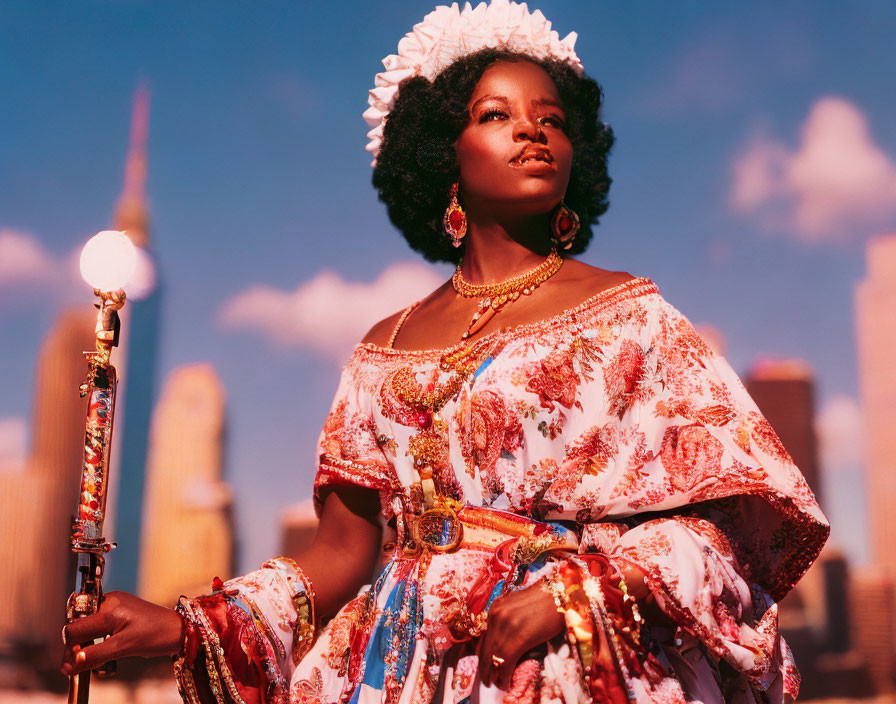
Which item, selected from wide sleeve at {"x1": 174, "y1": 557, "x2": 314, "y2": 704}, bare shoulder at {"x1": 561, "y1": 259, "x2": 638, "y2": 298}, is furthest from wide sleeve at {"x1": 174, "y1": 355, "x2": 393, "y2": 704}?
bare shoulder at {"x1": 561, "y1": 259, "x2": 638, "y2": 298}

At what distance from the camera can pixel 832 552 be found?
4.30m

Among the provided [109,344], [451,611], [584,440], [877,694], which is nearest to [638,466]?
[584,440]

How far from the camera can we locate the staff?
124cm

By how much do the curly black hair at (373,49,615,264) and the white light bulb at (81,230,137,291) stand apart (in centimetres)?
64

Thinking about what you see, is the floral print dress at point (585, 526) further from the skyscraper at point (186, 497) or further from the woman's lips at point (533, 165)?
the skyscraper at point (186, 497)

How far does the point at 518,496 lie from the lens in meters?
1.38

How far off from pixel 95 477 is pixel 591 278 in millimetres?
779

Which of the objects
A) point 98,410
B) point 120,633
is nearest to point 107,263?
point 98,410

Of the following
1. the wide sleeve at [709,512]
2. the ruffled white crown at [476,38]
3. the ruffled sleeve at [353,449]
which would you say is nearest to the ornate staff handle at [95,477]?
→ the ruffled sleeve at [353,449]

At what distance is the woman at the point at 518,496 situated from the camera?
1.25 meters

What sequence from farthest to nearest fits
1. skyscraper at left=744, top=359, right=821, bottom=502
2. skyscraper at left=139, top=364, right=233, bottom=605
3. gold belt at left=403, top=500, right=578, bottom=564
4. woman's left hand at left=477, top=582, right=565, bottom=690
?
1. skyscraper at left=139, top=364, right=233, bottom=605
2. skyscraper at left=744, top=359, right=821, bottom=502
3. gold belt at left=403, top=500, right=578, bottom=564
4. woman's left hand at left=477, top=582, right=565, bottom=690

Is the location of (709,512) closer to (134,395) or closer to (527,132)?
(527,132)

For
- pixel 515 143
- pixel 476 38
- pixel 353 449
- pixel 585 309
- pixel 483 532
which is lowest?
pixel 483 532

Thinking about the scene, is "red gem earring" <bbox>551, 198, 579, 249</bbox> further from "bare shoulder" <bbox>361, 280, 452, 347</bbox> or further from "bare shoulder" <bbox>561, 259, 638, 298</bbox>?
"bare shoulder" <bbox>361, 280, 452, 347</bbox>
